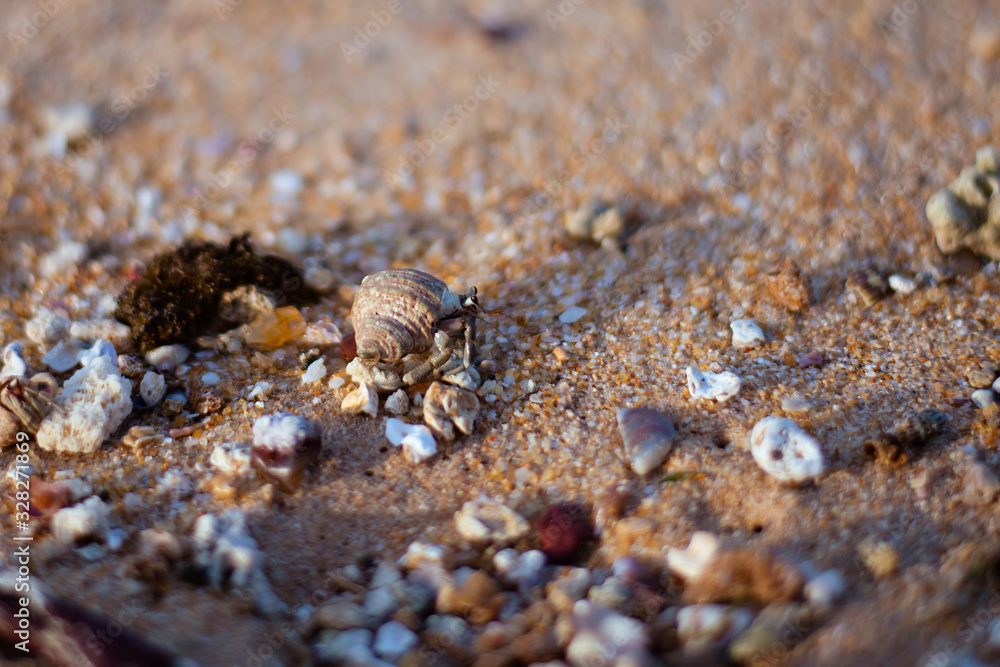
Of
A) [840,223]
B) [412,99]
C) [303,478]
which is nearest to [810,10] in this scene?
[840,223]

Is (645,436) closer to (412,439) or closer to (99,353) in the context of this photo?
(412,439)

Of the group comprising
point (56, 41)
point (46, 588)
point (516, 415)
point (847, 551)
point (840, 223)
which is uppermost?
point (56, 41)

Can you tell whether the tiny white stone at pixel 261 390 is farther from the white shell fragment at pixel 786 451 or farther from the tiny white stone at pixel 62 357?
the white shell fragment at pixel 786 451

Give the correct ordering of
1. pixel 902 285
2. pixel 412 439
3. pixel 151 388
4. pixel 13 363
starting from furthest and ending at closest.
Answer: pixel 902 285
pixel 13 363
pixel 151 388
pixel 412 439

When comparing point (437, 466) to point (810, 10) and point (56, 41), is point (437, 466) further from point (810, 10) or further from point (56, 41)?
point (56, 41)

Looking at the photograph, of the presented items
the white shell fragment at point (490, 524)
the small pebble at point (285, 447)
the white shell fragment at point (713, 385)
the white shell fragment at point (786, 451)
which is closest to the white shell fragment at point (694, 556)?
the white shell fragment at point (786, 451)

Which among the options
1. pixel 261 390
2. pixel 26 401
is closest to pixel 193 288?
pixel 261 390
